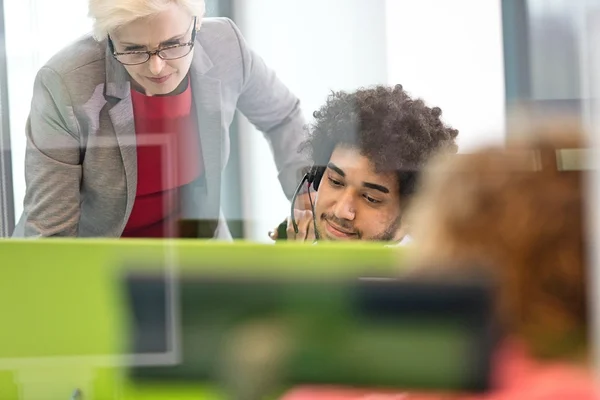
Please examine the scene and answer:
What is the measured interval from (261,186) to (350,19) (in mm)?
432

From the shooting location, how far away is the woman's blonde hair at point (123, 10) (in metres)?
1.82

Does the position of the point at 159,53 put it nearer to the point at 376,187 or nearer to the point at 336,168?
the point at 336,168

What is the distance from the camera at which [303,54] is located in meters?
1.74

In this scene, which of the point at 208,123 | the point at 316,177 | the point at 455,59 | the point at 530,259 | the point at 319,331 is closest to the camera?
the point at 530,259

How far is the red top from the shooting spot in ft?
5.97

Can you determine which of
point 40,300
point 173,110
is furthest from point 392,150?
point 40,300

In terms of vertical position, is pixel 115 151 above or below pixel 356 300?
above

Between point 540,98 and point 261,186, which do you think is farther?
point 261,186

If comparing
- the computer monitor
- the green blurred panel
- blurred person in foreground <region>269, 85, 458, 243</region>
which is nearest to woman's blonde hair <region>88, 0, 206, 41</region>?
blurred person in foreground <region>269, 85, 458, 243</region>

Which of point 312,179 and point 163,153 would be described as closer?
point 312,179

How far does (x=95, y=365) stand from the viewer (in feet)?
5.45

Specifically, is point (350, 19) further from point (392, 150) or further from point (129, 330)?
point (129, 330)

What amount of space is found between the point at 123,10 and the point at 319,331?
950mm

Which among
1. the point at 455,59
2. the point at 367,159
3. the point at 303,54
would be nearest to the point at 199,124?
the point at 303,54
